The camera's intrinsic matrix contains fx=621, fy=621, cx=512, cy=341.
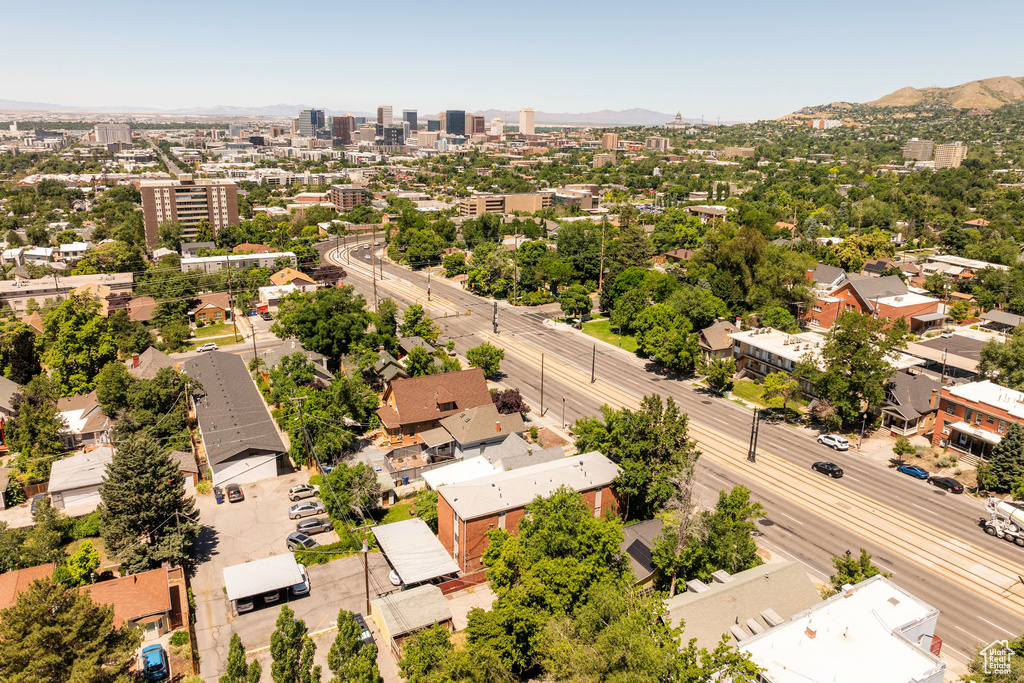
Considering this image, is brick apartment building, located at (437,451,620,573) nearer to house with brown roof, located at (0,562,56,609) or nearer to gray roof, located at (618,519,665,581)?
gray roof, located at (618,519,665,581)

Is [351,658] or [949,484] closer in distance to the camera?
[351,658]

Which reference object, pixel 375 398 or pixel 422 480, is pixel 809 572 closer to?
pixel 422 480

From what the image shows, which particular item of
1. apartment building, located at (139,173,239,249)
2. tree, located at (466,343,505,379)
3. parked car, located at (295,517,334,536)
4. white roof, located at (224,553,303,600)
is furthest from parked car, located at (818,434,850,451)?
apartment building, located at (139,173,239,249)

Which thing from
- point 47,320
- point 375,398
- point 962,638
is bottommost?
point 962,638

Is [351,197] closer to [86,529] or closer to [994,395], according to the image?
[86,529]

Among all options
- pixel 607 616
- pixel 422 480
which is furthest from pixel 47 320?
pixel 607 616

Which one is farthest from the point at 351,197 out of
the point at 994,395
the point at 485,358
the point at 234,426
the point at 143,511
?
the point at 994,395

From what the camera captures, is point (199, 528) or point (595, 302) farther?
point (595, 302)
